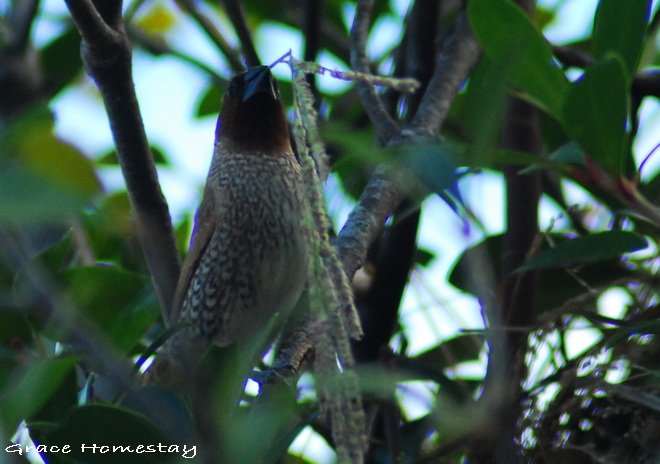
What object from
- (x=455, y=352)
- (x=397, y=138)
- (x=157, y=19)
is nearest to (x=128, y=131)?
(x=397, y=138)

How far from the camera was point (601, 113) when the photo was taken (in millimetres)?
1437

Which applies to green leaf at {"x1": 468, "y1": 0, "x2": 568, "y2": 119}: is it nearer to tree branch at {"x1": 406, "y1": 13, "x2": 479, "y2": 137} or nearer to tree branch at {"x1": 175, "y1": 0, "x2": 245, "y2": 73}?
tree branch at {"x1": 406, "y1": 13, "x2": 479, "y2": 137}

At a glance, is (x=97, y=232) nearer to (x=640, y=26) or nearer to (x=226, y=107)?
(x=226, y=107)

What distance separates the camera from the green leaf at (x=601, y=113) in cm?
141

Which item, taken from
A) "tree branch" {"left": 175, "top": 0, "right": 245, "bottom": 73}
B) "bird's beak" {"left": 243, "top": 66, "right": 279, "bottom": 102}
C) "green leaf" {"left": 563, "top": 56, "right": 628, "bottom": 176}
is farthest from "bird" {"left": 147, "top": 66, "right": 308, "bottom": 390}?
"green leaf" {"left": 563, "top": 56, "right": 628, "bottom": 176}

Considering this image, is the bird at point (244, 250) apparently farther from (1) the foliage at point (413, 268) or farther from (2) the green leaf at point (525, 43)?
(2) the green leaf at point (525, 43)

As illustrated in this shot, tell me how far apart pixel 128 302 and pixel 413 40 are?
1220 millimetres

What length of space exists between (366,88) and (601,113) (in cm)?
118

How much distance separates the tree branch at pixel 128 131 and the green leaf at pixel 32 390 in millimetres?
352

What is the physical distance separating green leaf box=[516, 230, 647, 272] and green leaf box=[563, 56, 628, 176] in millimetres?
381

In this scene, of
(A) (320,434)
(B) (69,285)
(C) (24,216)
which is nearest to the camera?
(C) (24,216)

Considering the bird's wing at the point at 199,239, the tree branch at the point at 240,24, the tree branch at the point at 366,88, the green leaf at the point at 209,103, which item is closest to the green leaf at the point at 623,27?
the tree branch at the point at 366,88

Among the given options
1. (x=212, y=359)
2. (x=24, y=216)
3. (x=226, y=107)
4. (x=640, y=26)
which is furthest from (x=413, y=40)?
(x=24, y=216)

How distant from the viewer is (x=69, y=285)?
6.66 feet
